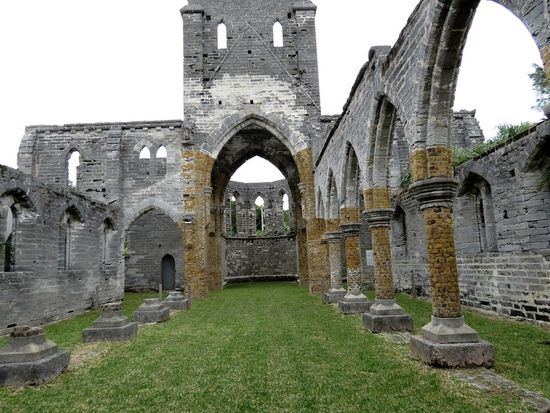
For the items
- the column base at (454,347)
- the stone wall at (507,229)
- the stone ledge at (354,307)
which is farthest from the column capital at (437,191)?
the stone ledge at (354,307)

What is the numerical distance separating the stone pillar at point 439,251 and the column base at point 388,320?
6.31ft

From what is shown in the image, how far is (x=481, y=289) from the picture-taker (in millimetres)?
10023

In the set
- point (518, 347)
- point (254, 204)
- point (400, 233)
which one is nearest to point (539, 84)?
point (400, 233)

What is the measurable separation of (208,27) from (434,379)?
60.8 feet

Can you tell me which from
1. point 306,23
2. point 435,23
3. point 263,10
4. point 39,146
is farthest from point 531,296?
point 39,146

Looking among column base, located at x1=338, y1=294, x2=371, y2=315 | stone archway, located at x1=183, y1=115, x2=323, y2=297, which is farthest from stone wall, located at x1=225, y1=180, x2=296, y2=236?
column base, located at x1=338, y1=294, x2=371, y2=315

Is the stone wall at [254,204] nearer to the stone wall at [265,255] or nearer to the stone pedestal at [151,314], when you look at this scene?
the stone wall at [265,255]

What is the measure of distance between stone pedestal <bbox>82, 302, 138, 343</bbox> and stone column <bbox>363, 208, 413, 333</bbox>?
15.6 feet

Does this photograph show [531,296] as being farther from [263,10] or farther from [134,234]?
[134,234]

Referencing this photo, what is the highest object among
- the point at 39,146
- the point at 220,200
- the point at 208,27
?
the point at 208,27

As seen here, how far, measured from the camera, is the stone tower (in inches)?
722

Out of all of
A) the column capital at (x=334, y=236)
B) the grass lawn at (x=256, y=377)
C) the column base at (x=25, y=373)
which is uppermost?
the column capital at (x=334, y=236)

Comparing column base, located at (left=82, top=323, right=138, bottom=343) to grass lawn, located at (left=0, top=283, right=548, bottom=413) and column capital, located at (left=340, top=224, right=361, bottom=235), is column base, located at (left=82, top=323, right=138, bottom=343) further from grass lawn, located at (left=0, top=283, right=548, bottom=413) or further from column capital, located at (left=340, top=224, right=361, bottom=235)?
column capital, located at (left=340, top=224, right=361, bottom=235)

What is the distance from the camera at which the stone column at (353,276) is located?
10609mm
